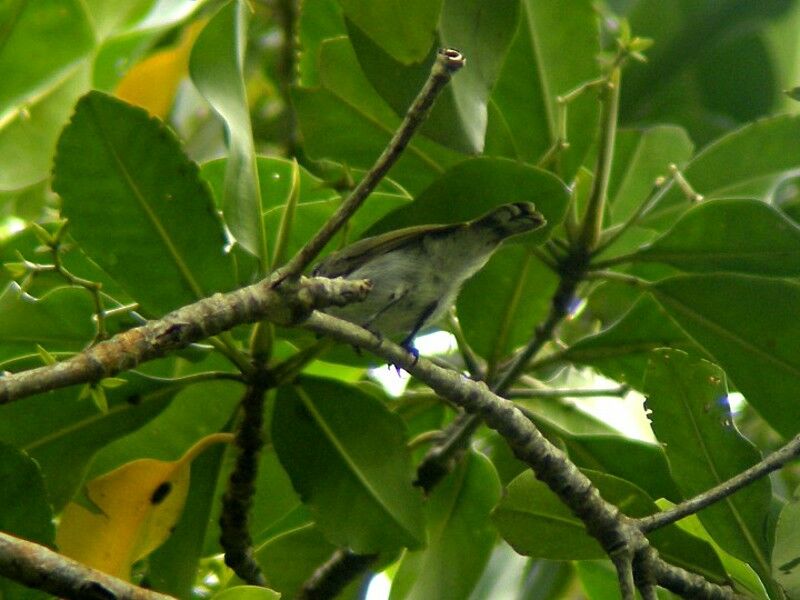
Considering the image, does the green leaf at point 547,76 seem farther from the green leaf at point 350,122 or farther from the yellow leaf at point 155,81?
the yellow leaf at point 155,81

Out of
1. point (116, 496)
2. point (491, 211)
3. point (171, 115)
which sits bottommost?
point (116, 496)

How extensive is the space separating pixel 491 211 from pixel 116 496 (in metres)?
0.93

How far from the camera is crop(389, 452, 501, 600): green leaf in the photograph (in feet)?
8.07

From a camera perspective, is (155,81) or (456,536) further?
(155,81)

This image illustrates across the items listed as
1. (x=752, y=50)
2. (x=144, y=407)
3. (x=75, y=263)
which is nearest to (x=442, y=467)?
(x=144, y=407)

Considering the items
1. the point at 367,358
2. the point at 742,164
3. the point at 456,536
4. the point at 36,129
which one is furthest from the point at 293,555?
the point at 742,164

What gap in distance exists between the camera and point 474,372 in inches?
107

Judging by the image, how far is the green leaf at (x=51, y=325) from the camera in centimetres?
224

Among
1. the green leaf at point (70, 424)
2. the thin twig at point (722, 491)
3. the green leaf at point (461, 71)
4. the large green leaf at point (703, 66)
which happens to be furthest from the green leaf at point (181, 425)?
the large green leaf at point (703, 66)

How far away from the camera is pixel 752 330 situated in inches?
92.7

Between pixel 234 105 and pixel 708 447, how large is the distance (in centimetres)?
114

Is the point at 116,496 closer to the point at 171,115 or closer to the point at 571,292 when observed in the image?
the point at 571,292

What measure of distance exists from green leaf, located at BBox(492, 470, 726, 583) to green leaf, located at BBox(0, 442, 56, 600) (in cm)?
82

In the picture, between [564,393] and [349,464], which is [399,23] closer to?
[349,464]
